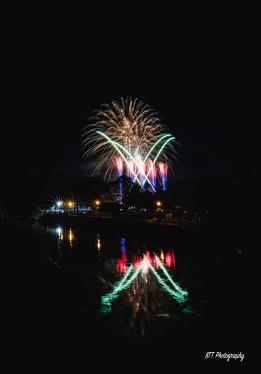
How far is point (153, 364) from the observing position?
229 inches

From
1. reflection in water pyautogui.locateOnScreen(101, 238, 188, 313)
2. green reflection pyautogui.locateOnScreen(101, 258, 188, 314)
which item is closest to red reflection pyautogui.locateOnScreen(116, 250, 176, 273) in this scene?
reflection in water pyautogui.locateOnScreen(101, 238, 188, 313)

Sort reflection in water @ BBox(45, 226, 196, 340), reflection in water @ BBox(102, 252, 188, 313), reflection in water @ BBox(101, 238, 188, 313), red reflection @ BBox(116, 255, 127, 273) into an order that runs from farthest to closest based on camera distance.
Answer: red reflection @ BBox(116, 255, 127, 273) → reflection in water @ BBox(101, 238, 188, 313) → reflection in water @ BBox(102, 252, 188, 313) → reflection in water @ BBox(45, 226, 196, 340)

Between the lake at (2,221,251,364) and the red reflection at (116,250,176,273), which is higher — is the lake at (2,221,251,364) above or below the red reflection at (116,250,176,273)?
below

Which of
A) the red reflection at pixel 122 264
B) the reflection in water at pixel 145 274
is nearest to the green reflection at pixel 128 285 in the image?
the reflection in water at pixel 145 274

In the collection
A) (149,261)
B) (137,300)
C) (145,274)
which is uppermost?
(149,261)

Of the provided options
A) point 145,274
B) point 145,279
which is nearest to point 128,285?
point 145,279

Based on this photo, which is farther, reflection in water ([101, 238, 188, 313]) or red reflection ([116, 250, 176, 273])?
red reflection ([116, 250, 176, 273])

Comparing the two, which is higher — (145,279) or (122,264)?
(122,264)

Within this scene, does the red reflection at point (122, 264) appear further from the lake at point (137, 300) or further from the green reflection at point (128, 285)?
the green reflection at point (128, 285)

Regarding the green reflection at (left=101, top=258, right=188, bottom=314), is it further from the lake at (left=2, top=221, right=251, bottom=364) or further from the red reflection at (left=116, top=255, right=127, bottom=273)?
the red reflection at (left=116, top=255, right=127, bottom=273)

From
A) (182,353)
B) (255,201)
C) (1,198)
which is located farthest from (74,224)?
(182,353)

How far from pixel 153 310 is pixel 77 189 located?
303 ft

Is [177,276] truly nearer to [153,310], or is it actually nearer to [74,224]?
[153,310]

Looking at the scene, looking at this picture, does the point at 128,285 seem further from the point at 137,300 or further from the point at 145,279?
the point at 137,300
